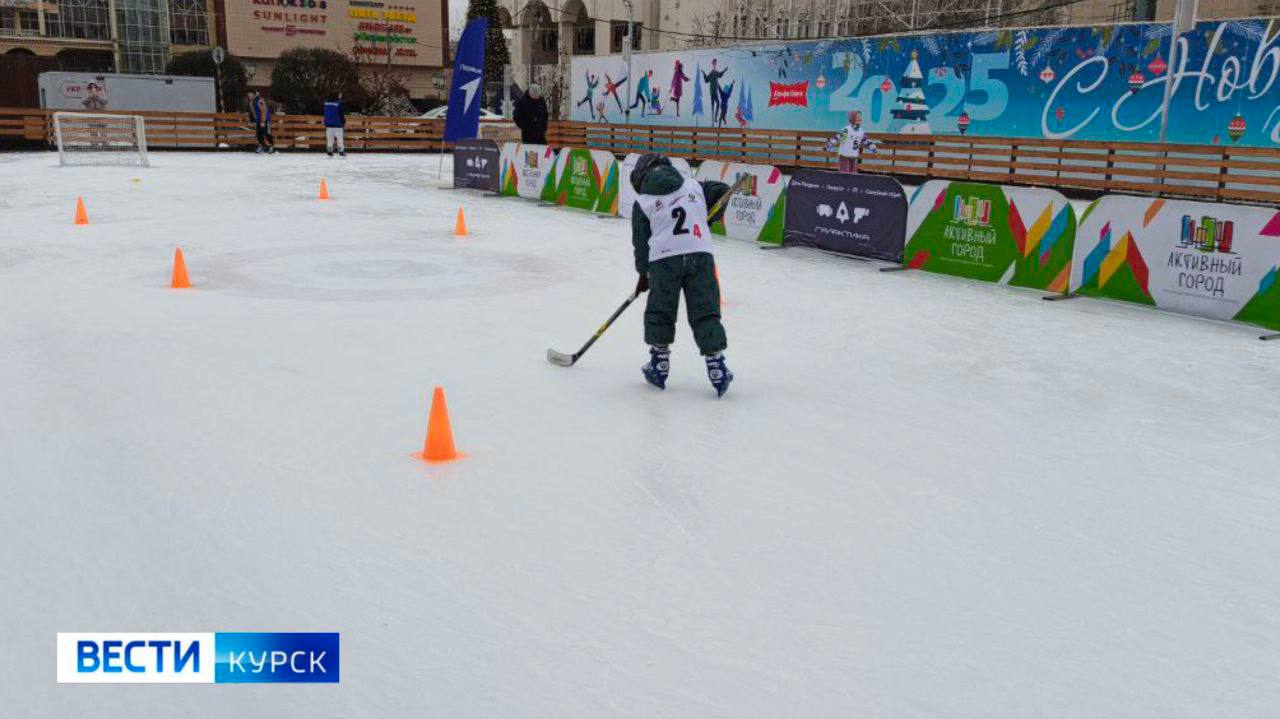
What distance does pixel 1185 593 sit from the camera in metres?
4.12

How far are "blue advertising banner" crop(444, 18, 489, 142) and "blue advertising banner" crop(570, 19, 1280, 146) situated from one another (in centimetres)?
1151

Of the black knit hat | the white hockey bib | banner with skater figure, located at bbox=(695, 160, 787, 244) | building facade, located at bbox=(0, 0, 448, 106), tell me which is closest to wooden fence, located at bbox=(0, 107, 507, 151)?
banner with skater figure, located at bbox=(695, 160, 787, 244)

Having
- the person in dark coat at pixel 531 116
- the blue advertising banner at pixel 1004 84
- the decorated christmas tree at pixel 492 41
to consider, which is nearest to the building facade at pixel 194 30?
the decorated christmas tree at pixel 492 41

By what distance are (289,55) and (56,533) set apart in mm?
56362

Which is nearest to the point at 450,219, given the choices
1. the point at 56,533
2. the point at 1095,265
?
the point at 1095,265

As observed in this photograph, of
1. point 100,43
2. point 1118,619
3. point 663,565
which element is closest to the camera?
point 1118,619

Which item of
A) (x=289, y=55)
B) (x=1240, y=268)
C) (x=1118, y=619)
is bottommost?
(x=1118, y=619)

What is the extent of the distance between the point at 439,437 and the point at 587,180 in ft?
45.1

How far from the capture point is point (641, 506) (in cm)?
493

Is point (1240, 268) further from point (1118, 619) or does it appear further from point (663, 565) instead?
point (663, 565)

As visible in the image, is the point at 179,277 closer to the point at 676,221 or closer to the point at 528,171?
the point at 676,221

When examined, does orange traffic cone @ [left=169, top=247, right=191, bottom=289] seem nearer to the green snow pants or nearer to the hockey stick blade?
the hockey stick blade

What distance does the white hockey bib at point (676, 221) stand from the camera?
22.4ft

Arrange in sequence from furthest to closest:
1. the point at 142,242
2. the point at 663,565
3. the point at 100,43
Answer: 1. the point at 100,43
2. the point at 142,242
3. the point at 663,565
